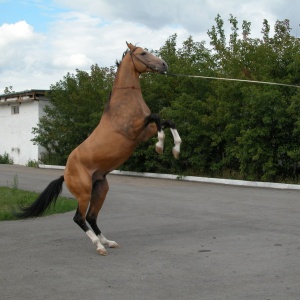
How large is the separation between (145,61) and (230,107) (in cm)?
1091

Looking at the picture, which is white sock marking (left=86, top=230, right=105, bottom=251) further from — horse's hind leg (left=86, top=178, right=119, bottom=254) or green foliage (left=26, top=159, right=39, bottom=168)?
green foliage (left=26, top=159, right=39, bottom=168)

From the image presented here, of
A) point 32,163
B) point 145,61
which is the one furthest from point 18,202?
point 32,163

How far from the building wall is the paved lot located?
19.8 metres

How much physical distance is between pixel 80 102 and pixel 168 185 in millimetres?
9305

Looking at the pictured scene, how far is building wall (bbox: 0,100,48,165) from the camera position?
107 feet

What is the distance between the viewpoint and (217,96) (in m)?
20.4

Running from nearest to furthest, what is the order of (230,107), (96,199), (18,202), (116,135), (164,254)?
1. (164,254)
2. (116,135)
3. (96,199)
4. (18,202)
5. (230,107)

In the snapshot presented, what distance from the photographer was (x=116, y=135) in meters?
8.50

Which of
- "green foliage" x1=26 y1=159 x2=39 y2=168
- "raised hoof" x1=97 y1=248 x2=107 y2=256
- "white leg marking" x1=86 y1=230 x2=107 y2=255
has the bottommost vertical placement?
"green foliage" x1=26 y1=159 x2=39 y2=168

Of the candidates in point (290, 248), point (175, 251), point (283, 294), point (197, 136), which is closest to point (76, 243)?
point (175, 251)

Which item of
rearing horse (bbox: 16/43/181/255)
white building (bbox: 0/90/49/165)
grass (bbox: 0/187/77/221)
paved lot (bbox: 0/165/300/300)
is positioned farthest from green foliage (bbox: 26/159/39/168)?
rearing horse (bbox: 16/43/181/255)

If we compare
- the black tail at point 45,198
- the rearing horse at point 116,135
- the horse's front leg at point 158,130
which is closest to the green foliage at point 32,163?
the black tail at point 45,198

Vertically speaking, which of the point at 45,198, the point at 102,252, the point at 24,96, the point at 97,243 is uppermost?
the point at 24,96

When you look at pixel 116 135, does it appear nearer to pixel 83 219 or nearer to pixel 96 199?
pixel 96 199
